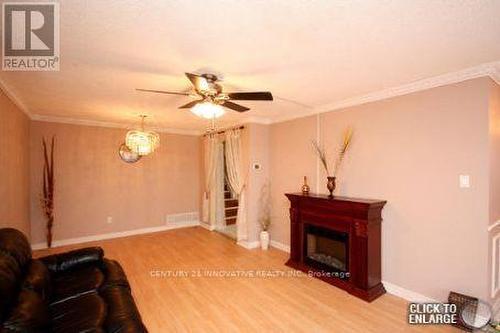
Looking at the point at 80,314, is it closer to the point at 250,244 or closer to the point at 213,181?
the point at 250,244

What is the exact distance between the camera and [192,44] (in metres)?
1.84

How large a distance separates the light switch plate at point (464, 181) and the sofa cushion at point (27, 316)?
3.54 m

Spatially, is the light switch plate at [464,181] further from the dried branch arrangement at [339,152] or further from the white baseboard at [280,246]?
the white baseboard at [280,246]

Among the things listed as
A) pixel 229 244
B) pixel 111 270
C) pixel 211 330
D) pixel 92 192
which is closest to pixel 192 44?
pixel 111 270

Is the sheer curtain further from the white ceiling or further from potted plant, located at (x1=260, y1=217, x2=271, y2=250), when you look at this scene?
the white ceiling

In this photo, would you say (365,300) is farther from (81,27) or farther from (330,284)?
(81,27)

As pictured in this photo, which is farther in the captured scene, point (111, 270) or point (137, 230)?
point (137, 230)

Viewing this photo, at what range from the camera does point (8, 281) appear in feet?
5.34

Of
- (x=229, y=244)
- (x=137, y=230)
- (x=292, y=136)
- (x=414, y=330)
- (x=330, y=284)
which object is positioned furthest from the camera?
(x=137, y=230)

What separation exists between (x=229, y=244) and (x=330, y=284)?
2.14 metres

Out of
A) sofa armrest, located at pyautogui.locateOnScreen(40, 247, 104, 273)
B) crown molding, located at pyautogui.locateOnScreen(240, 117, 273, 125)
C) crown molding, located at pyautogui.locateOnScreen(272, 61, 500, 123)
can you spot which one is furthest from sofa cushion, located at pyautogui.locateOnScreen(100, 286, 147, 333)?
crown molding, located at pyautogui.locateOnScreen(272, 61, 500, 123)

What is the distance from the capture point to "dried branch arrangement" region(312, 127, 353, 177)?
3359 mm

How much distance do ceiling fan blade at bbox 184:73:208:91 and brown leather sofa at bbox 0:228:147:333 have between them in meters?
1.77

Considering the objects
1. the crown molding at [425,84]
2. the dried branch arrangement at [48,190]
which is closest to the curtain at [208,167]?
the crown molding at [425,84]
